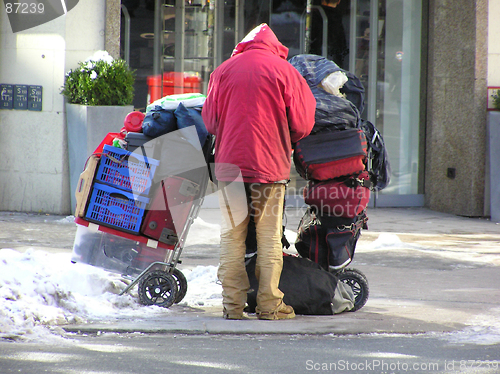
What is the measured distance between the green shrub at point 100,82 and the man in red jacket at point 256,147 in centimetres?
394

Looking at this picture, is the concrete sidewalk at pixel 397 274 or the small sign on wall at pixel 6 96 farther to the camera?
the small sign on wall at pixel 6 96

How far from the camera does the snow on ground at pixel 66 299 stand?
3809 millimetres

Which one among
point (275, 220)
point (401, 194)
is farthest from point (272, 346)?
point (401, 194)

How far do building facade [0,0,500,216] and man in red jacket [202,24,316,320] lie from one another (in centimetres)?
472

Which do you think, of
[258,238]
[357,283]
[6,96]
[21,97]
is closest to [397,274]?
[357,283]

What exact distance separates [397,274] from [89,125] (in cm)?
398

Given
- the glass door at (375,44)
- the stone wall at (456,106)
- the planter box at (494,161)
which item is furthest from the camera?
the glass door at (375,44)

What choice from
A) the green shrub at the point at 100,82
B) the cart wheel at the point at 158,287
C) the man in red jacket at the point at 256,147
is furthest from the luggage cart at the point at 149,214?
the green shrub at the point at 100,82

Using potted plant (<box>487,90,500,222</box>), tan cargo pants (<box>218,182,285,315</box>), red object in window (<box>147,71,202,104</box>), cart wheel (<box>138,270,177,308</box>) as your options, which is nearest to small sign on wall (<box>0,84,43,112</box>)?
red object in window (<box>147,71,202,104</box>)

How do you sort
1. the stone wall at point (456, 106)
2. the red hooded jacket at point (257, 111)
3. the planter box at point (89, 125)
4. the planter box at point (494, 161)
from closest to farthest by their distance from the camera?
1. the red hooded jacket at point (257, 111)
2. the planter box at point (89, 125)
3. the planter box at point (494, 161)
4. the stone wall at point (456, 106)

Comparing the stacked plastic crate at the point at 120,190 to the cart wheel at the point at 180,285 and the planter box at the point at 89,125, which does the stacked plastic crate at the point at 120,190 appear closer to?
the cart wheel at the point at 180,285

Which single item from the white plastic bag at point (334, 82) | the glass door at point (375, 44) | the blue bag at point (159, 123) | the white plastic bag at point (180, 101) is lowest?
the blue bag at point (159, 123)

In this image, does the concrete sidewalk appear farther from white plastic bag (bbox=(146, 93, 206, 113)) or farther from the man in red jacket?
white plastic bag (bbox=(146, 93, 206, 113))

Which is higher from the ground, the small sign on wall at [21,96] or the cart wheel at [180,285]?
the small sign on wall at [21,96]
